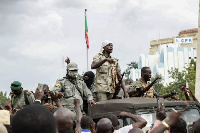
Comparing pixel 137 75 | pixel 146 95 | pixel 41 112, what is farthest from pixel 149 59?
pixel 41 112

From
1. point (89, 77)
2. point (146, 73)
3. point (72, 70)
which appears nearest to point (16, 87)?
point (72, 70)

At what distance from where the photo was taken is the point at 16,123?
8.55ft

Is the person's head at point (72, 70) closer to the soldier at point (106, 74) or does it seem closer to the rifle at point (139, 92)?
the soldier at point (106, 74)

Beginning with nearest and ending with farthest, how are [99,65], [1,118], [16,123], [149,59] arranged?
[16,123] < [1,118] < [99,65] < [149,59]

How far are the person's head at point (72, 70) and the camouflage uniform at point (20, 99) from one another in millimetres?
779

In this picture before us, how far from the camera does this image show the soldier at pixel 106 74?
8.46m

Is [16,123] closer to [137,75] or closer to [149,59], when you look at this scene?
[137,75]

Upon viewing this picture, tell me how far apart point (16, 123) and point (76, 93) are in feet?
17.2

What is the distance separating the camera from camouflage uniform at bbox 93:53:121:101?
8570 millimetres

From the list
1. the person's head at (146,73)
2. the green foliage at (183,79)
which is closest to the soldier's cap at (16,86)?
the person's head at (146,73)

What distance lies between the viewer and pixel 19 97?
808cm

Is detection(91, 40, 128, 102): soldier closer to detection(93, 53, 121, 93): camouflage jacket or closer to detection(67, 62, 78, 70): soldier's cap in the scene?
detection(93, 53, 121, 93): camouflage jacket

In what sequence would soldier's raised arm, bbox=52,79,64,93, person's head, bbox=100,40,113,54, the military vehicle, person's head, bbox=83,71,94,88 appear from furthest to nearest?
person's head, bbox=83,71,94,88
person's head, bbox=100,40,113,54
soldier's raised arm, bbox=52,79,64,93
the military vehicle

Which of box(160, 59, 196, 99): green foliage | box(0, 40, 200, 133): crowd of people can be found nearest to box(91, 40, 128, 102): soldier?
box(0, 40, 200, 133): crowd of people
